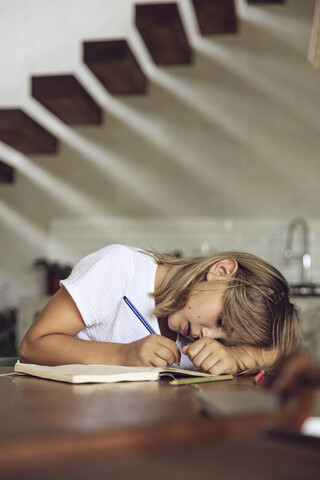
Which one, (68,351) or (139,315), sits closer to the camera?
(68,351)

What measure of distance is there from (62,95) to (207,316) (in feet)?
8.93

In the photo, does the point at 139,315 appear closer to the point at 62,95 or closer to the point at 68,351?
the point at 68,351

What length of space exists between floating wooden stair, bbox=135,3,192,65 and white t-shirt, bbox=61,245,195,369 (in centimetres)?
233

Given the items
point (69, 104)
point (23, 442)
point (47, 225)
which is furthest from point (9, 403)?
point (47, 225)

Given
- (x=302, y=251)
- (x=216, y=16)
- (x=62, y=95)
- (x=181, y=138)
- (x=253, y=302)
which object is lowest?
Result: (x=302, y=251)

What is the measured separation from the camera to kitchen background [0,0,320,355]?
15.3 feet

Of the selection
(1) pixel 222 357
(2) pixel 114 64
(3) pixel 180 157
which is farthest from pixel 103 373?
(3) pixel 180 157

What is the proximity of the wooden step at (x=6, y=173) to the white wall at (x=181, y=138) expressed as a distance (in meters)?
0.08

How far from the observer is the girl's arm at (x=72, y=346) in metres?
1.24

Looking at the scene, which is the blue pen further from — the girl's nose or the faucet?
the faucet

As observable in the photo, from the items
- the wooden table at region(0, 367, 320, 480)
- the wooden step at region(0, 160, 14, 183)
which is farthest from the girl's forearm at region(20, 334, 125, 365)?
the wooden step at region(0, 160, 14, 183)

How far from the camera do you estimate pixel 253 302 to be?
141cm

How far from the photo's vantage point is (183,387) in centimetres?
101

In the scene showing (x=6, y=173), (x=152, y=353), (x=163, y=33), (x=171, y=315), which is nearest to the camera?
(x=152, y=353)
